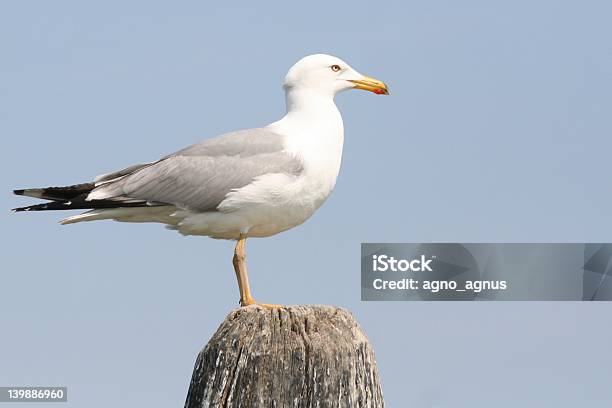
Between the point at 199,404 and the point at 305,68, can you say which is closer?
the point at 199,404

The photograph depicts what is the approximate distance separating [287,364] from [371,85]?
13.9 ft

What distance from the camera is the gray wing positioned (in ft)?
27.2

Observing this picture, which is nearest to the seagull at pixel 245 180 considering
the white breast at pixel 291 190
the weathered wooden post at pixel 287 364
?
the white breast at pixel 291 190

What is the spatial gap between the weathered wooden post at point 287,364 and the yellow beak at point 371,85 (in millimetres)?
3723

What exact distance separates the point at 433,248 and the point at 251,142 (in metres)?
4.73

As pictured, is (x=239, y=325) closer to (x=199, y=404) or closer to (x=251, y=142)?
(x=199, y=404)

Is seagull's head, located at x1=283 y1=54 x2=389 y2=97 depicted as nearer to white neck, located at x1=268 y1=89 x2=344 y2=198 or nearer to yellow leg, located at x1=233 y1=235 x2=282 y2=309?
white neck, located at x1=268 y1=89 x2=344 y2=198

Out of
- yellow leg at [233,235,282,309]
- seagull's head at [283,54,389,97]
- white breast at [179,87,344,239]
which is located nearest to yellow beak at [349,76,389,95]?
seagull's head at [283,54,389,97]

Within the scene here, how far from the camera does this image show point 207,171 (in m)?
8.58

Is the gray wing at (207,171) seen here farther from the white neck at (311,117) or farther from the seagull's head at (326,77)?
the seagull's head at (326,77)

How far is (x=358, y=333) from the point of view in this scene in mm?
5676

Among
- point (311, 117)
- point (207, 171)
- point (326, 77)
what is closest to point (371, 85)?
point (326, 77)

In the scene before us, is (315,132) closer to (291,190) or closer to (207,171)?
(291,190)

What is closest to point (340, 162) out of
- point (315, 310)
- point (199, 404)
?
point (315, 310)
